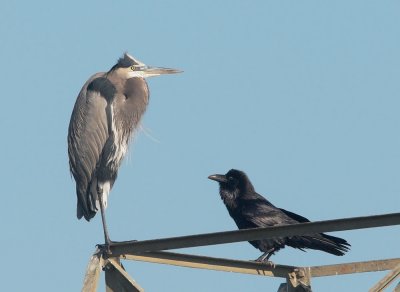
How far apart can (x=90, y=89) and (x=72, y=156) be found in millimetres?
925

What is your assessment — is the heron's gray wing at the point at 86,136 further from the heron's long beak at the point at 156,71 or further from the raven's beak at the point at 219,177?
the raven's beak at the point at 219,177

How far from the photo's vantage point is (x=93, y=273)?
7219 millimetres

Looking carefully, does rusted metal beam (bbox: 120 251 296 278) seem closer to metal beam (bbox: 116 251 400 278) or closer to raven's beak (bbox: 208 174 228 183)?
metal beam (bbox: 116 251 400 278)

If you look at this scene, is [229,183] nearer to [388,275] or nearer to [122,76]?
[122,76]

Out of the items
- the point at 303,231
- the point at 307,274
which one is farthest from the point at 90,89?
the point at 303,231

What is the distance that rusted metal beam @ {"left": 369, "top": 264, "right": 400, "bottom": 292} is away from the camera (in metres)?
6.54

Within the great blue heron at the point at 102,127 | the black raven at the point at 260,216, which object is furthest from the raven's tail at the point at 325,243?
the great blue heron at the point at 102,127

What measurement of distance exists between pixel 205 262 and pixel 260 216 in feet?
15.6

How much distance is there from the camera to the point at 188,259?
A: 7.93m

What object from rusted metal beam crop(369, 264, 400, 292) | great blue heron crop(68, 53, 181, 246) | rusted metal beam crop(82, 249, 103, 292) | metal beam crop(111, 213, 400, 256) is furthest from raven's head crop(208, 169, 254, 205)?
rusted metal beam crop(369, 264, 400, 292)

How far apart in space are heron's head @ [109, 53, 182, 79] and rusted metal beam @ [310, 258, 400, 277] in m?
5.58

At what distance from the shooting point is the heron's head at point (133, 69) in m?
13.5

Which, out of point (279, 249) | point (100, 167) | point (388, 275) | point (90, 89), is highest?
point (90, 89)

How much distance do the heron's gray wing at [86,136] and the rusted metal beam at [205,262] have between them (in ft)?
14.4
